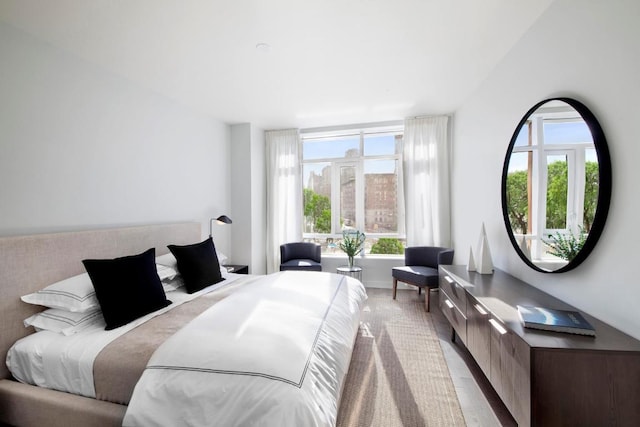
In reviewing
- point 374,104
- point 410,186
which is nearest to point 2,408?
point 374,104

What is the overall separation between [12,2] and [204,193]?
241 cm

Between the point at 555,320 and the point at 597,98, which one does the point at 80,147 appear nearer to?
the point at 555,320

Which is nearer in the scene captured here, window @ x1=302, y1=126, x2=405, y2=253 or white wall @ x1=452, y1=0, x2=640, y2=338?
white wall @ x1=452, y1=0, x2=640, y2=338

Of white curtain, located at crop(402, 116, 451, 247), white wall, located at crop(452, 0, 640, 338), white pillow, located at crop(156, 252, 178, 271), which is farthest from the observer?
white curtain, located at crop(402, 116, 451, 247)

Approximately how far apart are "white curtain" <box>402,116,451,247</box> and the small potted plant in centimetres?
75

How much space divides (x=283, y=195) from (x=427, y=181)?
232 centimetres

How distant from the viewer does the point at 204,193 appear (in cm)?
388

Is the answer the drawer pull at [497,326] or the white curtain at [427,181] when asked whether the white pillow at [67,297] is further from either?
the white curtain at [427,181]

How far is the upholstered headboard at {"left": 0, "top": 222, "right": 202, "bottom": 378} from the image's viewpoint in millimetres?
1727

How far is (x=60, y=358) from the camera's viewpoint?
1.57 m

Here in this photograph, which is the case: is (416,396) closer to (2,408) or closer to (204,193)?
(2,408)

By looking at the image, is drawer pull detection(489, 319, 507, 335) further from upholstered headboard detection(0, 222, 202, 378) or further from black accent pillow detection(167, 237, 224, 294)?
upholstered headboard detection(0, 222, 202, 378)

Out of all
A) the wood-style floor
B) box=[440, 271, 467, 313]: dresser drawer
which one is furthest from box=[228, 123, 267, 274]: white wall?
the wood-style floor

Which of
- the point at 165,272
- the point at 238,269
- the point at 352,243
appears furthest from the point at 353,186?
the point at 165,272
